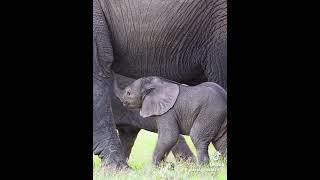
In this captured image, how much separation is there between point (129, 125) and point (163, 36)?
2.65 ft

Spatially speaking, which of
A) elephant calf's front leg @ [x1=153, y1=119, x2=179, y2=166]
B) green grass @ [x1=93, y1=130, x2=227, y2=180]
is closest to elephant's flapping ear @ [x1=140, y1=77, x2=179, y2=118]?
elephant calf's front leg @ [x1=153, y1=119, x2=179, y2=166]

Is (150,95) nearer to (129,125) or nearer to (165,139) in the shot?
(165,139)

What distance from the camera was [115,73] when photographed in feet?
21.9

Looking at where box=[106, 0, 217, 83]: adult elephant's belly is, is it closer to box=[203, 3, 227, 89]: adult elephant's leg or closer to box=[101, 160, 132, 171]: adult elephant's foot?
box=[203, 3, 227, 89]: adult elephant's leg

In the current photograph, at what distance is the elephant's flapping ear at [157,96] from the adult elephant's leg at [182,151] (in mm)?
360

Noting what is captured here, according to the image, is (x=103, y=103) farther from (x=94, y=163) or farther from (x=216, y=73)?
(x=216, y=73)

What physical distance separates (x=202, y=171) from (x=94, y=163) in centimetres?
84

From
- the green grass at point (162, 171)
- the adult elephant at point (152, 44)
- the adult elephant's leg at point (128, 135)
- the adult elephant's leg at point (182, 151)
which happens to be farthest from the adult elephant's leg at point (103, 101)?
the adult elephant's leg at point (182, 151)

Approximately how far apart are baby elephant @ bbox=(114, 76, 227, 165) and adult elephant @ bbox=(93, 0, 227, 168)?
18cm

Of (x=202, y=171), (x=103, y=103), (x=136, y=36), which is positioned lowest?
(x=202, y=171)

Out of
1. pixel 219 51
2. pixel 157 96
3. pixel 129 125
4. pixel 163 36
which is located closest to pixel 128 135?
pixel 129 125

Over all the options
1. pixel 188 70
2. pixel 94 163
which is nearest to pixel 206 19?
pixel 188 70

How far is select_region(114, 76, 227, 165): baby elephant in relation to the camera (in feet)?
Result: 20.5

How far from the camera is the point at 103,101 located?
6.48 metres
